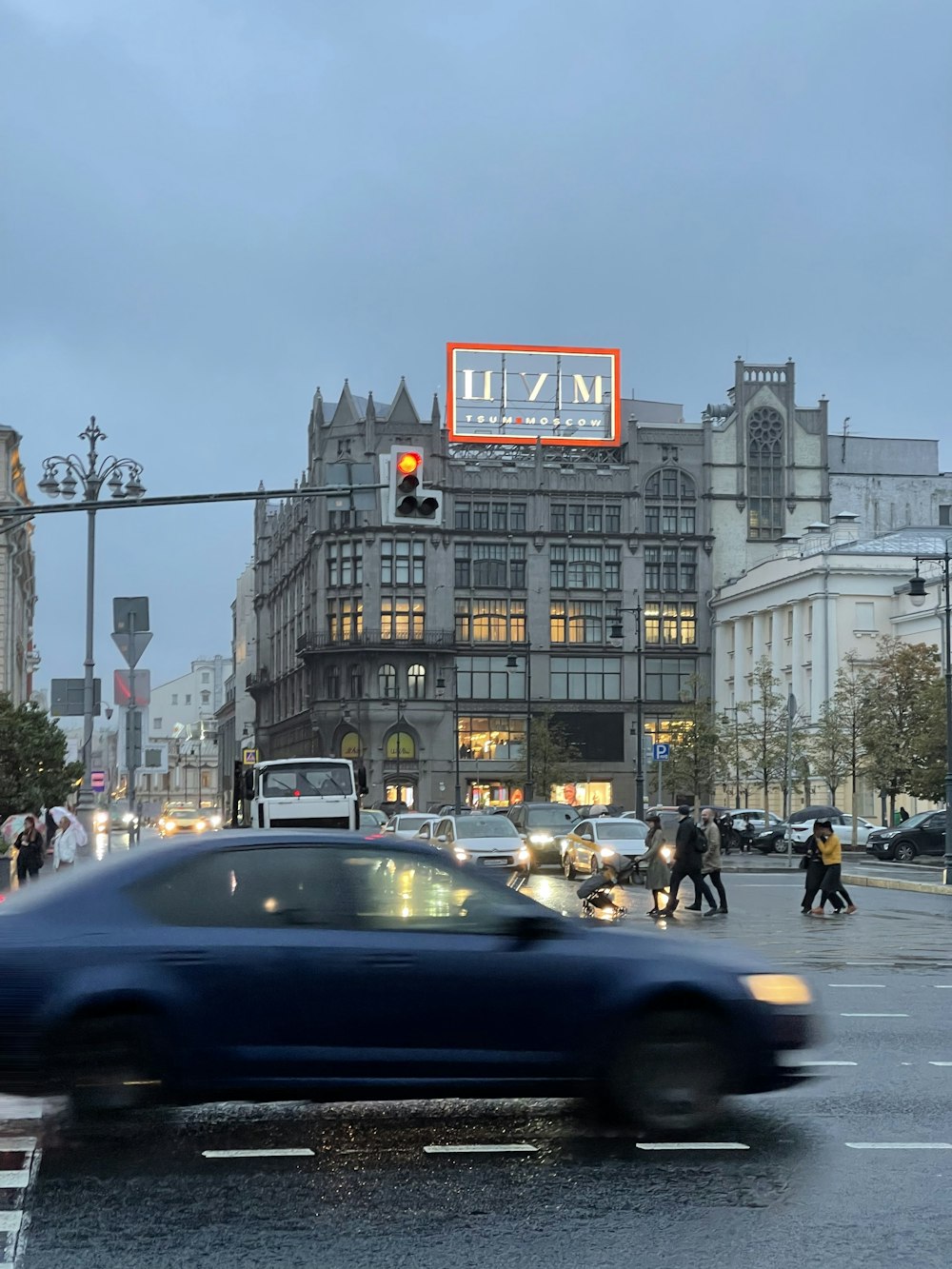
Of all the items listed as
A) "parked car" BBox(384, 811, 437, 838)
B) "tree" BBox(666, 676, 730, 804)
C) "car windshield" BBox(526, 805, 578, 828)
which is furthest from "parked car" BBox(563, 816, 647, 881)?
"tree" BBox(666, 676, 730, 804)

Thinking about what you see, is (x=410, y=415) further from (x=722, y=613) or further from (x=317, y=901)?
(x=317, y=901)

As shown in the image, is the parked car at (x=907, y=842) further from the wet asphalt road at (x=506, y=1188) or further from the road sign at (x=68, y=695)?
the wet asphalt road at (x=506, y=1188)

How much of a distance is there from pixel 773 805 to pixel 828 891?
64171 mm

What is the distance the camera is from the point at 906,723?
64.4m

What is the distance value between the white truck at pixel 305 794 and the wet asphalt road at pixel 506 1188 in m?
26.1

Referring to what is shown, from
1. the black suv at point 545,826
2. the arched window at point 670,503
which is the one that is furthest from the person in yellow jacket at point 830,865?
the arched window at point 670,503

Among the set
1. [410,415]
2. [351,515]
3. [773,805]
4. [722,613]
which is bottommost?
[773,805]

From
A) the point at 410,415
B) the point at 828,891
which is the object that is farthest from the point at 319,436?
the point at 828,891

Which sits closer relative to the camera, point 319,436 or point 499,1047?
point 499,1047

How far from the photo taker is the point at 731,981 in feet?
28.0

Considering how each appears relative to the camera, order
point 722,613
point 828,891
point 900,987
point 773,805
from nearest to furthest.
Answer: point 900,987
point 828,891
point 773,805
point 722,613

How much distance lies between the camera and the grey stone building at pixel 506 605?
99250 mm

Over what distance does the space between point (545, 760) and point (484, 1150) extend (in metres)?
86.5

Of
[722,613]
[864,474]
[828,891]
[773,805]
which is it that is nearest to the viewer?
[828,891]
